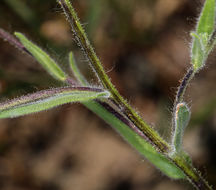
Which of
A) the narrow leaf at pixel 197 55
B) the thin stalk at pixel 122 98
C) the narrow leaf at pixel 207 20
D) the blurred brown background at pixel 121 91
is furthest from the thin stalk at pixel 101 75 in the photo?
the blurred brown background at pixel 121 91

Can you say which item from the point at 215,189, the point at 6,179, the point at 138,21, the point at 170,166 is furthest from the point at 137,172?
the point at 170,166

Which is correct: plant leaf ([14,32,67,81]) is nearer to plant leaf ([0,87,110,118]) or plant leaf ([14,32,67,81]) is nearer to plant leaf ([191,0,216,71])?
plant leaf ([0,87,110,118])

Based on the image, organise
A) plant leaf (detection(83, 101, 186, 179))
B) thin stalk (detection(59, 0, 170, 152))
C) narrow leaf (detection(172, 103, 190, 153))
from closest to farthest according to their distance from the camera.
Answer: thin stalk (detection(59, 0, 170, 152)) < narrow leaf (detection(172, 103, 190, 153)) < plant leaf (detection(83, 101, 186, 179))

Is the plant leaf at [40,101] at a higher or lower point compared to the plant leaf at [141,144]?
higher

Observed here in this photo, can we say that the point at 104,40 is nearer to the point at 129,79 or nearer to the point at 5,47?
the point at 129,79

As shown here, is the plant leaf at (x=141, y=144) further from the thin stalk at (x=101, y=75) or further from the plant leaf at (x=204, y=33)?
the plant leaf at (x=204, y=33)

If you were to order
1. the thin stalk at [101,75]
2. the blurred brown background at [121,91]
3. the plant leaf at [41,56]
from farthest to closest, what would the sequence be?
the blurred brown background at [121,91]
the plant leaf at [41,56]
the thin stalk at [101,75]

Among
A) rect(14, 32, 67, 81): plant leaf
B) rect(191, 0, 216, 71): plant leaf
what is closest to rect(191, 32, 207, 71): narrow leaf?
rect(191, 0, 216, 71): plant leaf
